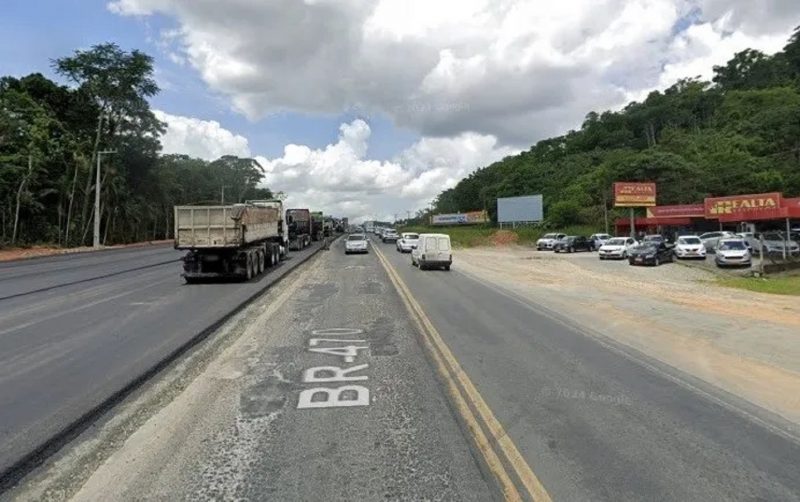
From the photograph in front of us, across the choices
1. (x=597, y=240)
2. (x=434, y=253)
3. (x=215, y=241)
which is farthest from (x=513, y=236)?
(x=215, y=241)

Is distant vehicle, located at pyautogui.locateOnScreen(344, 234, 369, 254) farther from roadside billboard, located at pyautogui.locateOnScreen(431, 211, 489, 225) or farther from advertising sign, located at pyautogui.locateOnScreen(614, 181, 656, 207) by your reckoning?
roadside billboard, located at pyautogui.locateOnScreen(431, 211, 489, 225)

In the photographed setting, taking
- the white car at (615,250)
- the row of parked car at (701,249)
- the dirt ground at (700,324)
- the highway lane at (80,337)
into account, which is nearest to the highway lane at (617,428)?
the dirt ground at (700,324)

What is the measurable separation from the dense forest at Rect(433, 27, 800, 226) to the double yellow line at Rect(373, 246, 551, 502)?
6970cm

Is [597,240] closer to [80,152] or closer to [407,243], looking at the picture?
[407,243]

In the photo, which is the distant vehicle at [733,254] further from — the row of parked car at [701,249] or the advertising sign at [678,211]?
the advertising sign at [678,211]

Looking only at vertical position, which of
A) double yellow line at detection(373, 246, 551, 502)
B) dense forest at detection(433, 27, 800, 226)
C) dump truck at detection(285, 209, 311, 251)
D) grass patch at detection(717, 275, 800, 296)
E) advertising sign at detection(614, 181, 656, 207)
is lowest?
grass patch at detection(717, 275, 800, 296)

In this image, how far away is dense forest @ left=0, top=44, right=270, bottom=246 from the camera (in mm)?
48938

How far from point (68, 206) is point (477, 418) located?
6323cm

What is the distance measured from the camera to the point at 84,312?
1455cm

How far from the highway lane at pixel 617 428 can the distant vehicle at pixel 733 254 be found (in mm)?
25497

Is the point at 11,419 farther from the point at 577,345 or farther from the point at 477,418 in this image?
the point at 577,345

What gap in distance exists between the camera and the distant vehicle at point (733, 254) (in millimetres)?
32500

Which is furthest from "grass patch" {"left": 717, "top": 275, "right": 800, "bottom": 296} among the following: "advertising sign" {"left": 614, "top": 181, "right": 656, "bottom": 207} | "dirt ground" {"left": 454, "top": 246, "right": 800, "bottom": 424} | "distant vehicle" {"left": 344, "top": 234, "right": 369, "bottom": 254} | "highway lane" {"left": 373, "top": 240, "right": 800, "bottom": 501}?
"advertising sign" {"left": 614, "top": 181, "right": 656, "bottom": 207}

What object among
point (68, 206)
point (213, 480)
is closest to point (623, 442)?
point (213, 480)
